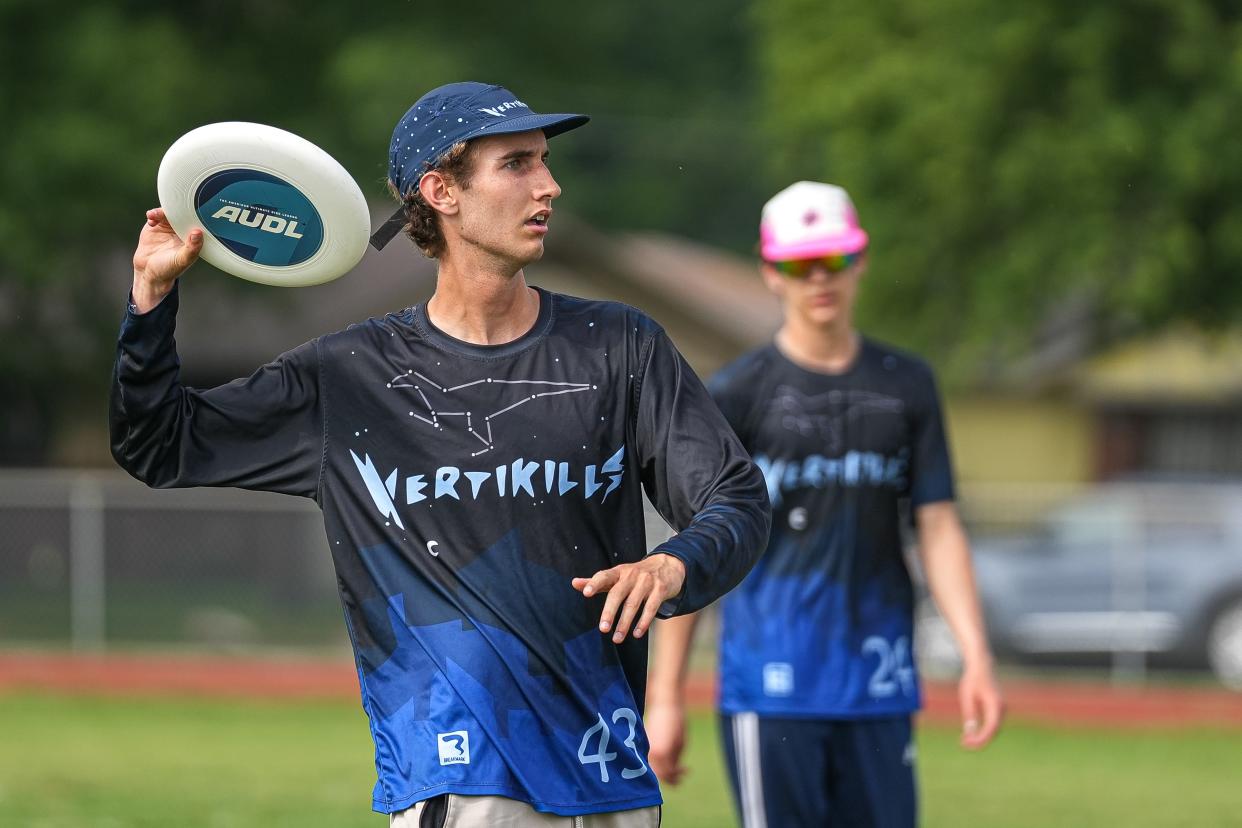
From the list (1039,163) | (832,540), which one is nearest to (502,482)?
(832,540)

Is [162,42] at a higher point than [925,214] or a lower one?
higher

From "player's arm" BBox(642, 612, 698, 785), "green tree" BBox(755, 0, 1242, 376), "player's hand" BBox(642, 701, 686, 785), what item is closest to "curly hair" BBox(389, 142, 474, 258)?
"player's arm" BBox(642, 612, 698, 785)

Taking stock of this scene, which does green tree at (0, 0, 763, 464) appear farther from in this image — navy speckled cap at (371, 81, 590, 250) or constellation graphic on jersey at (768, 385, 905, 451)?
navy speckled cap at (371, 81, 590, 250)

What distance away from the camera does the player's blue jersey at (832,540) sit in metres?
6.05

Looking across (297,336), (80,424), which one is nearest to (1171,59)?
(297,336)

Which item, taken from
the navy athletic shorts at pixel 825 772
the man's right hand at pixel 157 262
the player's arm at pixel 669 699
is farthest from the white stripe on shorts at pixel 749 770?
the man's right hand at pixel 157 262

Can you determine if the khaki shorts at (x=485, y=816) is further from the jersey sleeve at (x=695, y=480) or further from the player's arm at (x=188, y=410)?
the player's arm at (x=188, y=410)

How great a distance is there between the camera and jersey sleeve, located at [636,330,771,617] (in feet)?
11.7

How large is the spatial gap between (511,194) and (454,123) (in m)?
0.19

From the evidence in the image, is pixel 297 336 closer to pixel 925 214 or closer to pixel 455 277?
pixel 925 214

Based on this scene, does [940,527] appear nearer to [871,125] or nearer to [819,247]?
[819,247]

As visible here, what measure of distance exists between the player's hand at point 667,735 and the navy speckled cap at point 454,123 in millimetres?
2285

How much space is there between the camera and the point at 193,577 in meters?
18.8

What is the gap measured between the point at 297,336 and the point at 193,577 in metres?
8.22
